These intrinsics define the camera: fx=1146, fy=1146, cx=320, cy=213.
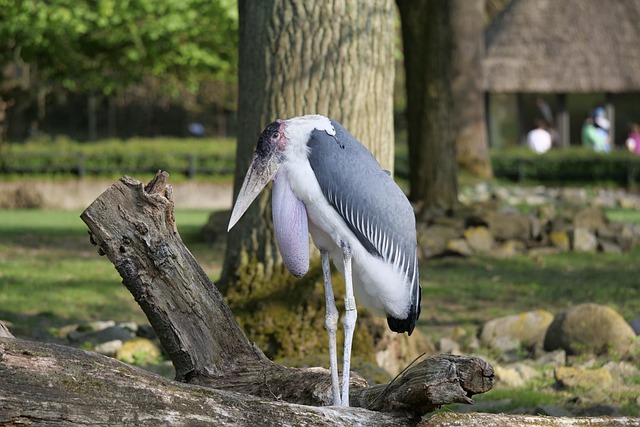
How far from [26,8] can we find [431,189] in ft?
37.7

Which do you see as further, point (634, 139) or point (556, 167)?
point (634, 139)

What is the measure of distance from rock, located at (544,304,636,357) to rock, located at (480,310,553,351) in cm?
37

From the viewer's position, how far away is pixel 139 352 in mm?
8367

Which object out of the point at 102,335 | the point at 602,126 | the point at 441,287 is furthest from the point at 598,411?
the point at 602,126

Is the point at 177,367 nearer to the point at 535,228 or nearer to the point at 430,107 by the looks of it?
the point at 430,107

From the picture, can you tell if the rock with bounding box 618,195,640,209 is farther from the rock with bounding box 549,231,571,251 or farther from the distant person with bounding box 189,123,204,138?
the distant person with bounding box 189,123,204,138

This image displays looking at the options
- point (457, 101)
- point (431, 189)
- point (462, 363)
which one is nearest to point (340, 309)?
point (462, 363)

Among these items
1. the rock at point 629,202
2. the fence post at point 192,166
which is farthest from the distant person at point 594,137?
the fence post at point 192,166

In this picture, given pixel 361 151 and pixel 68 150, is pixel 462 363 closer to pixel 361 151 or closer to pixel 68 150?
pixel 361 151

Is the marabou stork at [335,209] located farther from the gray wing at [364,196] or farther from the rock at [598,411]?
the rock at [598,411]

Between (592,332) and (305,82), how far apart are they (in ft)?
Answer: 9.12

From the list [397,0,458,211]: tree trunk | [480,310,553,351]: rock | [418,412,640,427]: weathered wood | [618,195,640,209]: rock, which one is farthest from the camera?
[618,195,640,209]: rock

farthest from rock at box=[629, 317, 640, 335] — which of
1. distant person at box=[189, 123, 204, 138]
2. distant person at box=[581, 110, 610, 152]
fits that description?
distant person at box=[189, 123, 204, 138]

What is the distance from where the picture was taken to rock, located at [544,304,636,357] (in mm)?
8320
